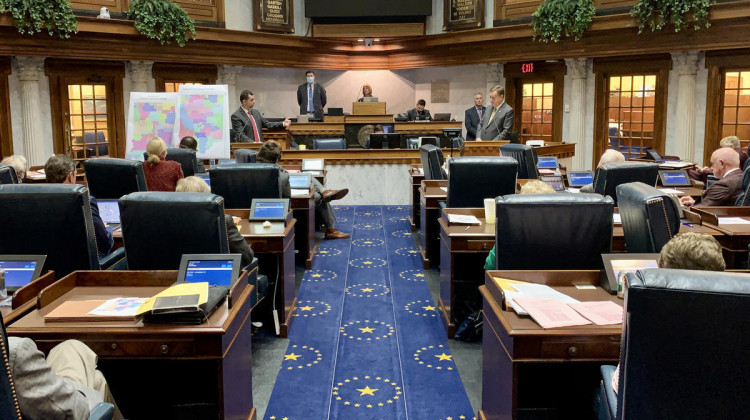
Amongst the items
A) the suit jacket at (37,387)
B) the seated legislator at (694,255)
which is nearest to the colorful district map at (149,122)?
the suit jacket at (37,387)

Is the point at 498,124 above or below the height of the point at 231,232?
above

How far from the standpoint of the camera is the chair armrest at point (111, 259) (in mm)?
4098

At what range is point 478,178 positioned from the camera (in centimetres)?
532

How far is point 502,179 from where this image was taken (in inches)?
207

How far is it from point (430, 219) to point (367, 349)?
226 centimetres

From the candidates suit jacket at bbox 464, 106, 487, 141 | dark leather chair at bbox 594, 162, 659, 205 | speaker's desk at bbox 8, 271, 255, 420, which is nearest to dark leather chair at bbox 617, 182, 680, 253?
dark leather chair at bbox 594, 162, 659, 205

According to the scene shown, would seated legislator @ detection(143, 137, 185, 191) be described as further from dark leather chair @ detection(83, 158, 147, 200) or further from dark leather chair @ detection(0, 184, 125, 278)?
dark leather chair @ detection(0, 184, 125, 278)

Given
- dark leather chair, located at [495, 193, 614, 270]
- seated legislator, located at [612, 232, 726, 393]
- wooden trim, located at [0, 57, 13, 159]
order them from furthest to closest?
wooden trim, located at [0, 57, 13, 159]
dark leather chair, located at [495, 193, 614, 270]
seated legislator, located at [612, 232, 726, 393]

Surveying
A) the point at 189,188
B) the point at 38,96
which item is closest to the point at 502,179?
the point at 189,188

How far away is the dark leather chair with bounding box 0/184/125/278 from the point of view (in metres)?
3.36

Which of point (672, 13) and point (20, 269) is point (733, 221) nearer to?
point (20, 269)

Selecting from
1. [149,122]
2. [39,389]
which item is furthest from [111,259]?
[149,122]

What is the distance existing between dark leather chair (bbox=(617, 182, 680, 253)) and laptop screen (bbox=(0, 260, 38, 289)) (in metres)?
2.69

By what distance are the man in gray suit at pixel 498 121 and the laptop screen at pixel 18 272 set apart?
6491 mm
